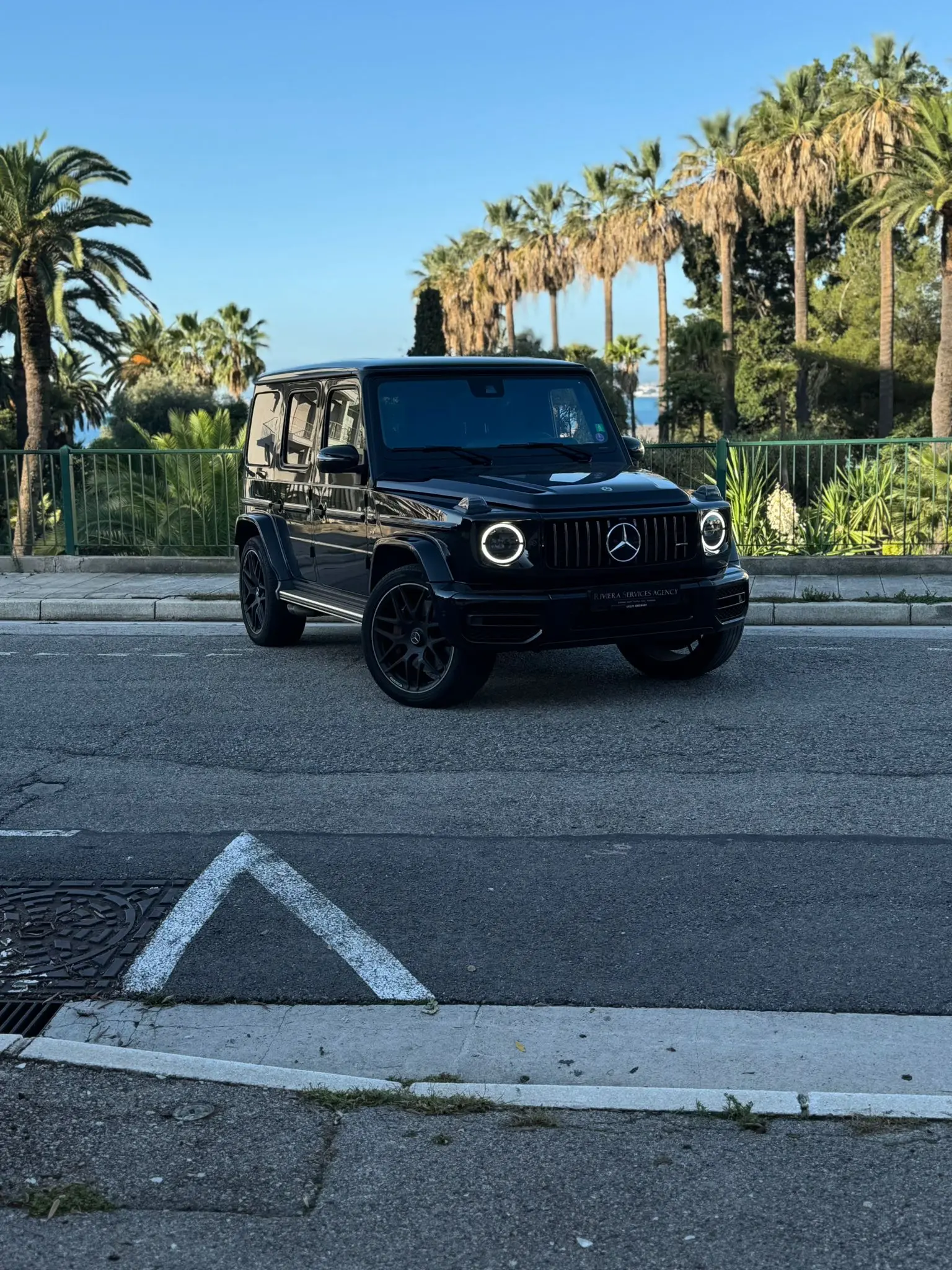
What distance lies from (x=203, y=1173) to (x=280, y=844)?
2.61 metres

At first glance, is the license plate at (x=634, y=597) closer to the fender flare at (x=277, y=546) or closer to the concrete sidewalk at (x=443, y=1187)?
the fender flare at (x=277, y=546)

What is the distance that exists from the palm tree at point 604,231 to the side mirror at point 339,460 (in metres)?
59.0

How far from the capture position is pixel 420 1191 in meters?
3.17

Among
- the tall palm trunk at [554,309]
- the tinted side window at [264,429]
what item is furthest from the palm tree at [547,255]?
the tinted side window at [264,429]

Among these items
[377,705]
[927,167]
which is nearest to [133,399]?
[927,167]

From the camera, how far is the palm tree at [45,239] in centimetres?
2617

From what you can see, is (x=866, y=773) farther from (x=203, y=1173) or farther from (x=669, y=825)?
(x=203, y=1173)

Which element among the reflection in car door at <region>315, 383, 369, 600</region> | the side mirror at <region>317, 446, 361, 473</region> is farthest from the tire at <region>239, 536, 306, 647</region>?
the side mirror at <region>317, 446, 361, 473</region>

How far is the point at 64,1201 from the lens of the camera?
10.3 feet

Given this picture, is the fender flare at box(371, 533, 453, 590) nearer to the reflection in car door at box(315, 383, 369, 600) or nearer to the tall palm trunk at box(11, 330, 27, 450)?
the reflection in car door at box(315, 383, 369, 600)

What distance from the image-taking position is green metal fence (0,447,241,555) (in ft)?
51.6

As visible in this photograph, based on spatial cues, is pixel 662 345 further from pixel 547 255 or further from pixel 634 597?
pixel 634 597

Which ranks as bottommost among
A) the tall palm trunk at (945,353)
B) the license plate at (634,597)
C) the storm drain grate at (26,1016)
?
the storm drain grate at (26,1016)

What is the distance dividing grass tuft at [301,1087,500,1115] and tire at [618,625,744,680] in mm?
5549
